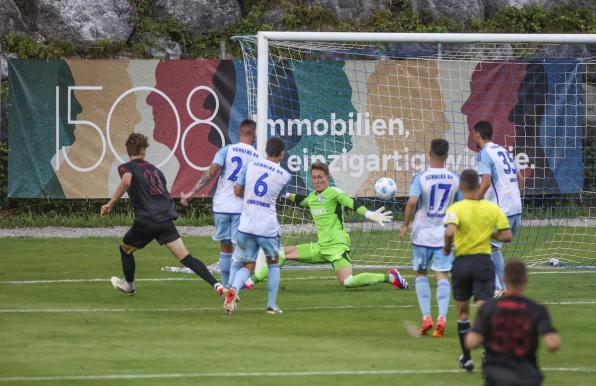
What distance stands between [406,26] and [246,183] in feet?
54.7

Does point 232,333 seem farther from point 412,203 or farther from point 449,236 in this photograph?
point 449,236

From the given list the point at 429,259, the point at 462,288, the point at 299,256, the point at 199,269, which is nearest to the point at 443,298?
the point at 429,259

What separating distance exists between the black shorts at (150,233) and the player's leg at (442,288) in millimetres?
3646

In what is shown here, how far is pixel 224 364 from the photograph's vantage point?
1036 cm

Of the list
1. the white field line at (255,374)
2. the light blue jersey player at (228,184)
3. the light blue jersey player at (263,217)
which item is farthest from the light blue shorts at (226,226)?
the white field line at (255,374)

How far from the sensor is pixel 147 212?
14633 mm

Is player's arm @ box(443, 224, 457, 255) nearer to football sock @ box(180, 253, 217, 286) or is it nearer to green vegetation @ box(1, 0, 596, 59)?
football sock @ box(180, 253, 217, 286)

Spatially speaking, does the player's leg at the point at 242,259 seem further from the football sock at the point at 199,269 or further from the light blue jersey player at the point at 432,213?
the light blue jersey player at the point at 432,213

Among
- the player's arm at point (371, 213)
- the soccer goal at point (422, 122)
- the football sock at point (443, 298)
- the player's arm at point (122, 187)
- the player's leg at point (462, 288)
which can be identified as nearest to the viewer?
the player's leg at point (462, 288)

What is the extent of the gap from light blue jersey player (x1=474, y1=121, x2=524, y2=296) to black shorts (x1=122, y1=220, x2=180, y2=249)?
3750mm

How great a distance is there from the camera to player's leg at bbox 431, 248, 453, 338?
39.3 ft

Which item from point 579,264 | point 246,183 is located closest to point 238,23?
point 579,264

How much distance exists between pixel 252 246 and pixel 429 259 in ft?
7.19

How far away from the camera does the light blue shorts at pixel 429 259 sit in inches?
484
